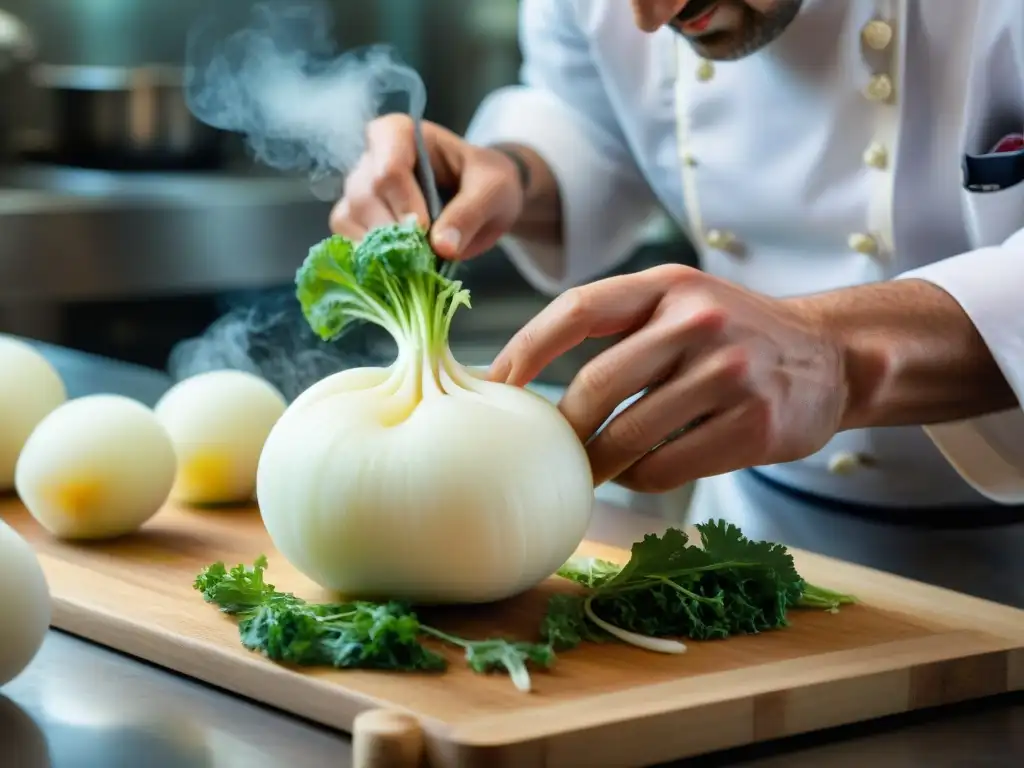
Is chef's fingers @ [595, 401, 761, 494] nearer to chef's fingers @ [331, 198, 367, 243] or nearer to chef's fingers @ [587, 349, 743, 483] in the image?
chef's fingers @ [587, 349, 743, 483]

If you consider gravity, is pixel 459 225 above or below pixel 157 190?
above

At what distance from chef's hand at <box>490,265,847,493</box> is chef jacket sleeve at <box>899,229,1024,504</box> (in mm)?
155

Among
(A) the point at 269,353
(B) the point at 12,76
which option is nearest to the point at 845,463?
(A) the point at 269,353

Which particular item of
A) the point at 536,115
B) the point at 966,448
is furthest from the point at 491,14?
the point at 966,448

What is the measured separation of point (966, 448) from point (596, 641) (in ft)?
1.52

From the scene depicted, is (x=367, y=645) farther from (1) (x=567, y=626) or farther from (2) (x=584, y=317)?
(2) (x=584, y=317)

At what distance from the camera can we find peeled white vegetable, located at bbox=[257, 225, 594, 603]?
1.03 metres

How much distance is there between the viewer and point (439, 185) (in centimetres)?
164

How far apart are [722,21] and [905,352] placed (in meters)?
0.38

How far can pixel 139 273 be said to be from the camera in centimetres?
291

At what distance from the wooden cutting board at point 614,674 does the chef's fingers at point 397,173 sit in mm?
405

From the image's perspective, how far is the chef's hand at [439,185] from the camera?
4.74 feet

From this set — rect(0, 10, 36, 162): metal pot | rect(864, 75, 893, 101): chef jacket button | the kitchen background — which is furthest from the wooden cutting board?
rect(0, 10, 36, 162): metal pot

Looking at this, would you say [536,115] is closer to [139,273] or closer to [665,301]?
[665,301]
